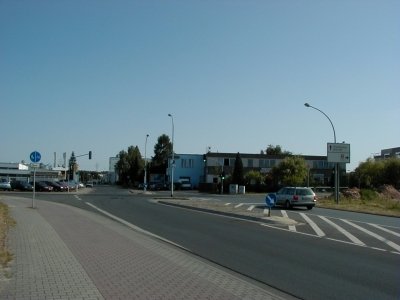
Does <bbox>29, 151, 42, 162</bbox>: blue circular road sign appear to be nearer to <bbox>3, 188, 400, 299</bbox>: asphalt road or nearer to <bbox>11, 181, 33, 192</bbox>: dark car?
<bbox>3, 188, 400, 299</bbox>: asphalt road

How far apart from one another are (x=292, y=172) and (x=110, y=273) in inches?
2813

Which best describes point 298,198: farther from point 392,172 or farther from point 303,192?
point 392,172

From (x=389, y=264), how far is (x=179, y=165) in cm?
9596

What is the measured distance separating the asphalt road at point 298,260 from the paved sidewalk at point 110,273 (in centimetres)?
83

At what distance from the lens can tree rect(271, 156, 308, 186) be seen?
78.4 metres

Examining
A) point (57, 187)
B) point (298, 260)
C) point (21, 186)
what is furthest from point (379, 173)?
point (298, 260)

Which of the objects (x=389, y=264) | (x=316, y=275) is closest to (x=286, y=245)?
(x=389, y=264)

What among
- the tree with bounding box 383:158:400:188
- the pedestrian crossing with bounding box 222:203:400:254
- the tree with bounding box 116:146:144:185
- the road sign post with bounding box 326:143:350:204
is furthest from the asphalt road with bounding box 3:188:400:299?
the tree with bounding box 116:146:144:185

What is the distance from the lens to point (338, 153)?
45.6m

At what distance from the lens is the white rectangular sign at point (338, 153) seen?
1794 inches

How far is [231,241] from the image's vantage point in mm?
15648

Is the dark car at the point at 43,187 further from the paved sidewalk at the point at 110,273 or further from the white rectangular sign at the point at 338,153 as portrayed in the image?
the paved sidewalk at the point at 110,273

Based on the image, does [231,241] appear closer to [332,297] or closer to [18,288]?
[332,297]

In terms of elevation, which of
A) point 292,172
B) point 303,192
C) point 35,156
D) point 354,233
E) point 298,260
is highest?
point 35,156
